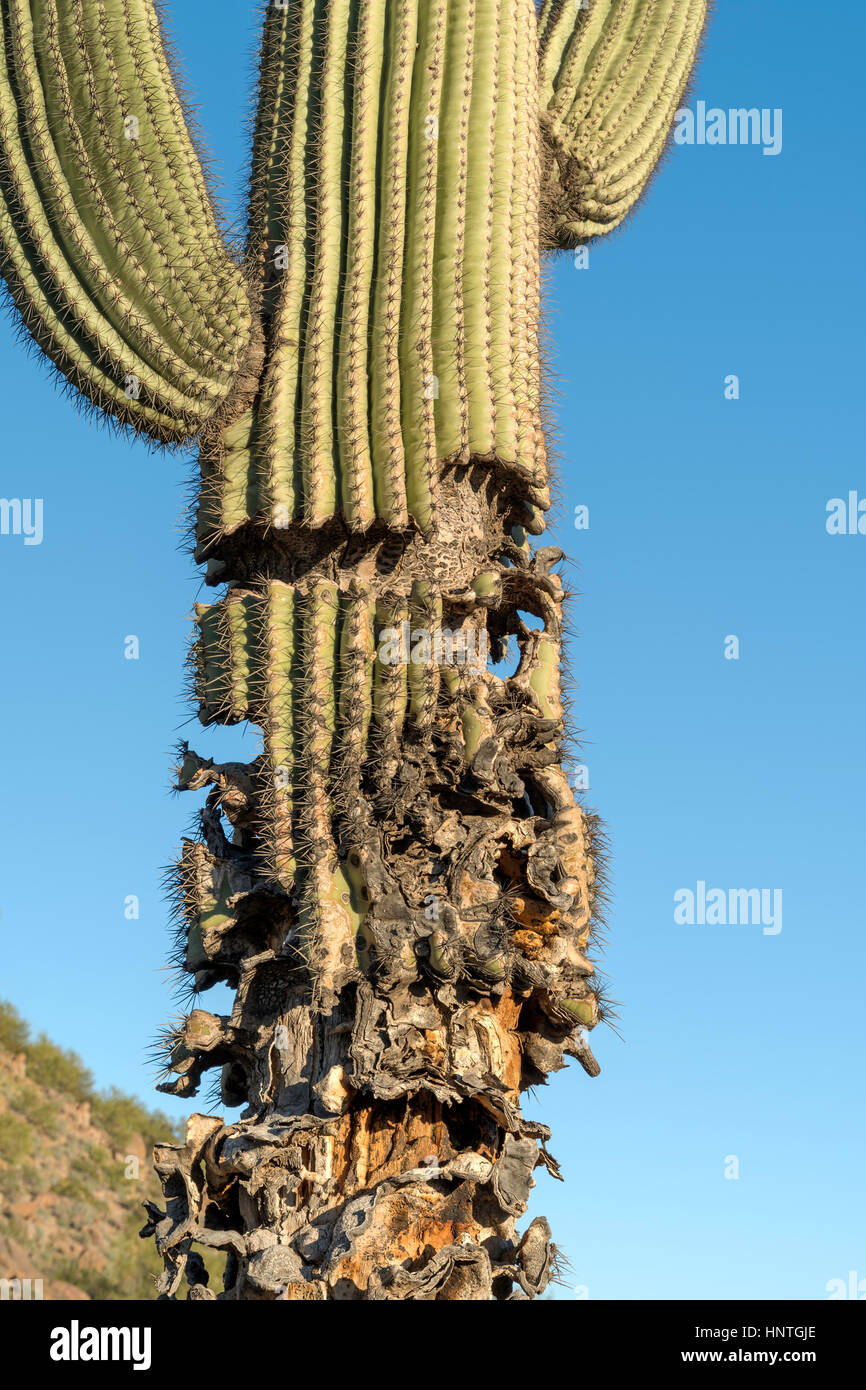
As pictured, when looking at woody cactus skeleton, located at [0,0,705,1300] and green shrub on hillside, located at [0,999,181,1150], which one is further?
green shrub on hillside, located at [0,999,181,1150]

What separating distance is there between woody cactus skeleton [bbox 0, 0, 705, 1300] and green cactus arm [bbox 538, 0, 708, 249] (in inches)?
40.8

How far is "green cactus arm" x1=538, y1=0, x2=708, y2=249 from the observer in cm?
672

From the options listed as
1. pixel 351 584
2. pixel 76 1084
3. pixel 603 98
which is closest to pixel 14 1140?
pixel 76 1084

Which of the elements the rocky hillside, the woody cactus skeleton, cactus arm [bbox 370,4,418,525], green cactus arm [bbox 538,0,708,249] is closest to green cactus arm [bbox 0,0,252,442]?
the woody cactus skeleton

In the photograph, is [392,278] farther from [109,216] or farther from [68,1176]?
[68,1176]

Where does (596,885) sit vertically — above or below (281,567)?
below

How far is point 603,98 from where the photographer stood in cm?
686

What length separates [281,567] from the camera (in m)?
5.43

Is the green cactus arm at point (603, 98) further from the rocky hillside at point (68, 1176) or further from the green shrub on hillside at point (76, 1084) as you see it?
the green shrub on hillside at point (76, 1084)

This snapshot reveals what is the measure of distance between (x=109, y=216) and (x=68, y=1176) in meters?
14.3

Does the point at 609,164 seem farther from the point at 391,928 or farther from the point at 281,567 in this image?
the point at 391,928

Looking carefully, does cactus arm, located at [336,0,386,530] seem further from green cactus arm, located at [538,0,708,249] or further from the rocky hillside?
the rocky hillside
